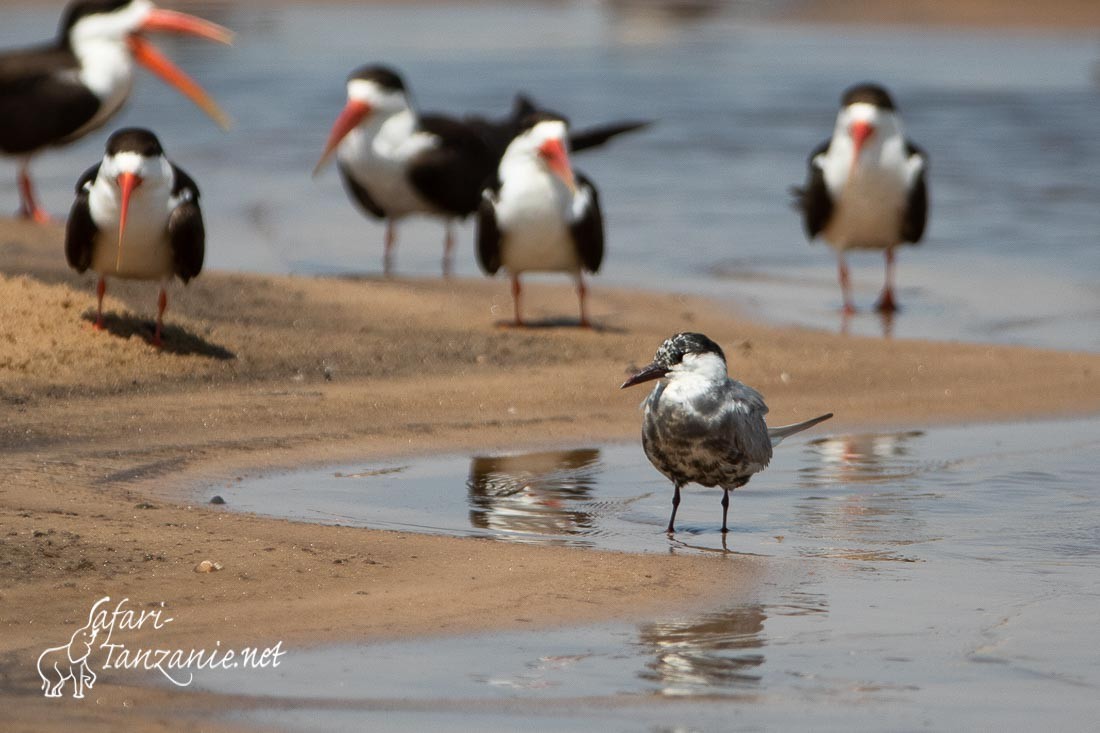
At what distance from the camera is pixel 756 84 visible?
2633cm

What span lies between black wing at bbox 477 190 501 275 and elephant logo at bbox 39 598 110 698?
17.9 ft

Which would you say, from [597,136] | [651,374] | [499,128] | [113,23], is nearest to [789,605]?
[651,374]

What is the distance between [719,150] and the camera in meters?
19.0

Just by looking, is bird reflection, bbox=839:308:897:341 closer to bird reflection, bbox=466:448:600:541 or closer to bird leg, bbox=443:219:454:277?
bird leg, bbox=443:219:454:277

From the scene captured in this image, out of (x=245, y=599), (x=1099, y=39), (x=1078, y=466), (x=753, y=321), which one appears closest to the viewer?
(x=245, y=599)

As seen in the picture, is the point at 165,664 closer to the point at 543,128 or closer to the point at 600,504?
the point at 600,504

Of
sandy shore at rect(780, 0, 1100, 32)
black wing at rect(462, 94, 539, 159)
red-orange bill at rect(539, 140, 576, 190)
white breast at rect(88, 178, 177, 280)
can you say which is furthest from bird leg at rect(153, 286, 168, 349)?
sandy shore at rect(780, 0, 1100, 32)

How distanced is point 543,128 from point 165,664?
18.7 feet

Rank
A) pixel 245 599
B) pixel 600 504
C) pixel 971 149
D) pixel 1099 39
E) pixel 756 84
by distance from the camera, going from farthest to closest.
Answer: pixel 1099 39 → pixel 756 84 → pixel 971 149 → pixel 600 504 → pixel 245 599

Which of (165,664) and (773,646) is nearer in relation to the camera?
(165,664)

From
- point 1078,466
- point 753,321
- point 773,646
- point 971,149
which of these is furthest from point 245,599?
point 971,149

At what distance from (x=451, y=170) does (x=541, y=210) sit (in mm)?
2839

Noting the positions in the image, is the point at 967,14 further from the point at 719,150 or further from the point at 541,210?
the point at 541,210

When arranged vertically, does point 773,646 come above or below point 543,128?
below
